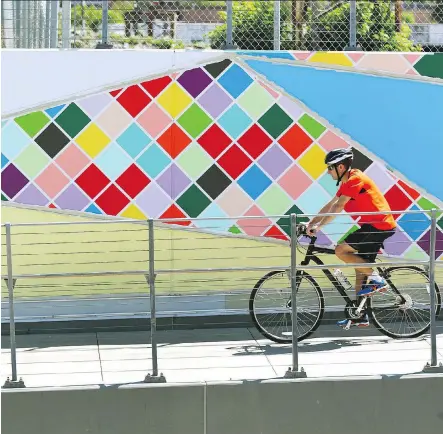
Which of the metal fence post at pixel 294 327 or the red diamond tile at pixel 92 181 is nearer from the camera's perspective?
the metal fence post at pixel 294 327

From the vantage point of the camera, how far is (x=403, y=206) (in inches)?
374

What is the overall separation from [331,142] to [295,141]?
1.13ft

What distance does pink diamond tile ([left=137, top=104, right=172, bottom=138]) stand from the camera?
9.26 metres

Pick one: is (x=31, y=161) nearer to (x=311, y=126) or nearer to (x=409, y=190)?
(x=311, y=126)

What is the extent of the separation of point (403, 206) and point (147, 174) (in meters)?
2.47

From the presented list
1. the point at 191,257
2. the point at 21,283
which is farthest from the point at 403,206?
the point at 21,283

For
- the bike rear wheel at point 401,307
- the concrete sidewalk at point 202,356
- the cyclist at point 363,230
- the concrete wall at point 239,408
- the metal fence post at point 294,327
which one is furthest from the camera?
the bike rear wheel at point 401,307

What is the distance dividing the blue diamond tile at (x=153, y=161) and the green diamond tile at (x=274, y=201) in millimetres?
968

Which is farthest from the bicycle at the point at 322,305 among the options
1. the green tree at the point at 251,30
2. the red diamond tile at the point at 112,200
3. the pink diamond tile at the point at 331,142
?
the green tree at the point at 251,30

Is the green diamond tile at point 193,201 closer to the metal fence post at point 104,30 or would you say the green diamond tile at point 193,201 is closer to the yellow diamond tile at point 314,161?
the yellow diamond tile at point 314,161

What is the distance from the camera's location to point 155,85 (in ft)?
30.3

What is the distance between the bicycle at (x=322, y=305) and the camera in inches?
339

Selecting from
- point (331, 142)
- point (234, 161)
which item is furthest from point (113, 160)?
point (331, 142)

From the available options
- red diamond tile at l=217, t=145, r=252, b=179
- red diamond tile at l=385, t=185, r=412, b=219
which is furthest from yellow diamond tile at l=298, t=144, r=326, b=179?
red diamond tile at l=385, t=185, r=412, b=219
